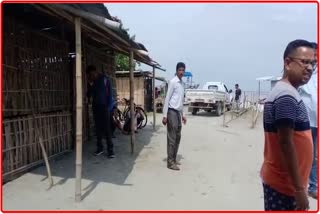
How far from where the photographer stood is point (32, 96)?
679cm

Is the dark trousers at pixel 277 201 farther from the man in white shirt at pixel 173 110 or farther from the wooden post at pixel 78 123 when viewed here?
the man in white shirt at pixel 173 110

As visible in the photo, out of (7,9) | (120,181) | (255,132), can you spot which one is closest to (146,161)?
(120,181)

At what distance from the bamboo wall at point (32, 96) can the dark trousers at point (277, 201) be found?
4.16 m

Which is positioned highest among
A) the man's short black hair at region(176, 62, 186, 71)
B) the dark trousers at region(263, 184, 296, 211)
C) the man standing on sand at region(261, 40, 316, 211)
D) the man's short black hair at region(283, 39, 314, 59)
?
the man's short black hair at region(176, 62, 186, 71)

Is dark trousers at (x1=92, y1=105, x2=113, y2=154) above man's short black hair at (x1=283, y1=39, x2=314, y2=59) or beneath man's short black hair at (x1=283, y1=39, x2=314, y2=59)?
beneath

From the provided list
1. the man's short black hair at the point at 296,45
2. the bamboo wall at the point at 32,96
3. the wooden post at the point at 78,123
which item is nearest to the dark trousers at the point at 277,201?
the man's short black hair at the point at 296,45

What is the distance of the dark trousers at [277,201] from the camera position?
2988mm

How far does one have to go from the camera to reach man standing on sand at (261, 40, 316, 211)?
2789mm

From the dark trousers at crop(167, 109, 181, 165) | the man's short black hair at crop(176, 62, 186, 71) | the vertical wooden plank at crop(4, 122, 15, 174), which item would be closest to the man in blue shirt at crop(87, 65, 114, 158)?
the dark trousers at crop(167, 109, 181, 165)

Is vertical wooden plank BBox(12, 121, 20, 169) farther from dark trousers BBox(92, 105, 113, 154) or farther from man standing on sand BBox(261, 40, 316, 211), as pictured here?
man standing on sand BBox(261, 40, 316, 211)

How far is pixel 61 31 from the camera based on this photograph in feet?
26.8

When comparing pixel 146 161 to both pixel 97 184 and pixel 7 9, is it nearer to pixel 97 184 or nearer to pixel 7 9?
pixel 97 184

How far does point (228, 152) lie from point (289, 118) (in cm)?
683

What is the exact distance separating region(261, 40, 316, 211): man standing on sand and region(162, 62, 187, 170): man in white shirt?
4284 mm
